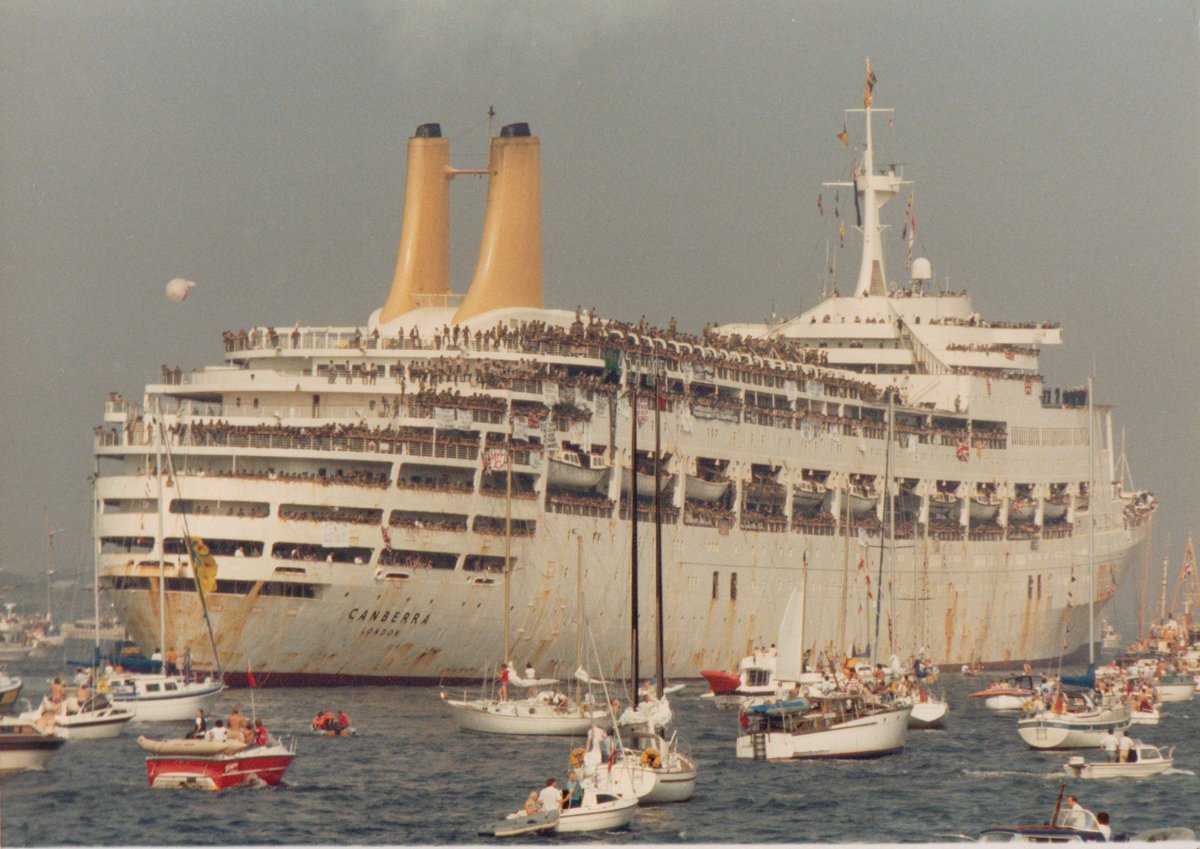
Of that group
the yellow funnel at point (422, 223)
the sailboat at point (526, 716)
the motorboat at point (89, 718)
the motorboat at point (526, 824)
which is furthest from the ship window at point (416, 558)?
the motorboat at point (526, 824)

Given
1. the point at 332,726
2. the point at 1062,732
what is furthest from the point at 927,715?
the point at 332,726

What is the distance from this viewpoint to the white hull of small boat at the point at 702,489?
348ft

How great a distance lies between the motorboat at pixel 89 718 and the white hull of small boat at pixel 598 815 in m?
20.0

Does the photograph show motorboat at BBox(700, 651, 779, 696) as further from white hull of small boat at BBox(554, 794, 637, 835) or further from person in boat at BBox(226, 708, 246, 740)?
white hull of small boat at BBox(554, 794, 637, 835)

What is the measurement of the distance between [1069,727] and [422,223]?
142 ft

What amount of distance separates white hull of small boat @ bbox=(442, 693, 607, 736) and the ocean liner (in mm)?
7838

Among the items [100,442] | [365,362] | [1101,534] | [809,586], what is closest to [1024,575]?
[1101,534]

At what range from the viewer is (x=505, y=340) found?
319 ft

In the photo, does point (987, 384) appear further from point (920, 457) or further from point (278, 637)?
point (278, 637)

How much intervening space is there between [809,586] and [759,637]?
566 cm

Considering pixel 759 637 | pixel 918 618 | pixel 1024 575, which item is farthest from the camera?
pixel 1024 575

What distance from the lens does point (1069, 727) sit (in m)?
A: 79.8

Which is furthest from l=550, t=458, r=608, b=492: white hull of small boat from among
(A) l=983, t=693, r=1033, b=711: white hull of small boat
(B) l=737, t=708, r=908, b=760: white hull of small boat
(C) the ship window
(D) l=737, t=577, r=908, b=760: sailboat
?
(B) l=737, t=708, r=908, b=760: white hull of small boat

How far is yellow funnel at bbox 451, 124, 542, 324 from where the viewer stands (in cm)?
10575
